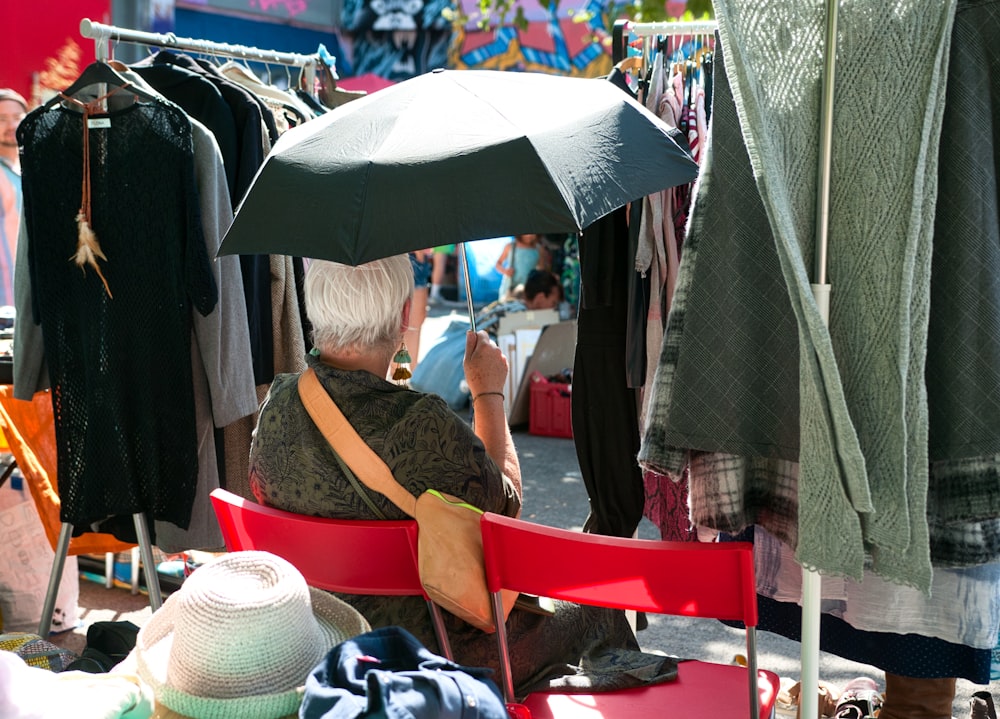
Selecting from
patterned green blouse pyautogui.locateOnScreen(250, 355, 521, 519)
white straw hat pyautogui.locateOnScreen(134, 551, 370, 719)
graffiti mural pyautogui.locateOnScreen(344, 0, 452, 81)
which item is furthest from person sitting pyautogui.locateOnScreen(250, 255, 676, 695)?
graffiti mural pyautogui.locateOnScreen(344, 0, 452, 81)

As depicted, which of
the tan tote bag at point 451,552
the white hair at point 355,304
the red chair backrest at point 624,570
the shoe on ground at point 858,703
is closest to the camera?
the red chair backrest at point 624,570

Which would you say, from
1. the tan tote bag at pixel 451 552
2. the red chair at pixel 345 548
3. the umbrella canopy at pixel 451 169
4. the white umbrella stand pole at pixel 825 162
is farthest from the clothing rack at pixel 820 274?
the red chair at pixel 345 548

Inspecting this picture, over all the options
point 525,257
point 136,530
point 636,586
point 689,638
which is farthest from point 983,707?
point 525,257

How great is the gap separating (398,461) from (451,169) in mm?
616

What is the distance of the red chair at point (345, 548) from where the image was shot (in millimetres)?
2033

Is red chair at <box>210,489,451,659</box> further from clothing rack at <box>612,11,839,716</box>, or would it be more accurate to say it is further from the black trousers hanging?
the black trousers hanging

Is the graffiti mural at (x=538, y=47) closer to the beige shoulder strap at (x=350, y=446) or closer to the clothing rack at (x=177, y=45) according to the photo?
the clothing rack at (x=177, y=45)

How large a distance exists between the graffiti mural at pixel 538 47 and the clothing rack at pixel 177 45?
9769 millimetres

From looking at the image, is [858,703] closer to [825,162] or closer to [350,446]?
[350,446]

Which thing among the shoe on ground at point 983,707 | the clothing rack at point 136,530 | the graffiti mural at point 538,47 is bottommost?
the shoe on ground at point 983,707

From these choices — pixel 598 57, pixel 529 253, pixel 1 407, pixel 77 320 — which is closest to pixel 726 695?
pixel 77 320

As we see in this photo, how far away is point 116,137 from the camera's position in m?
3.10

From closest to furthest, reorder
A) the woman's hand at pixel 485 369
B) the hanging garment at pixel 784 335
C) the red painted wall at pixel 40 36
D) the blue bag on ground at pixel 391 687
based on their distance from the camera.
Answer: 1. the blue bag on ground at pixel 391 687
2. the hanging garment at pixel 784 335
3. the woman's hand at pixel 485 369
4. the red painted wall at pixel 40 36

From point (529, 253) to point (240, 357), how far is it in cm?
609
